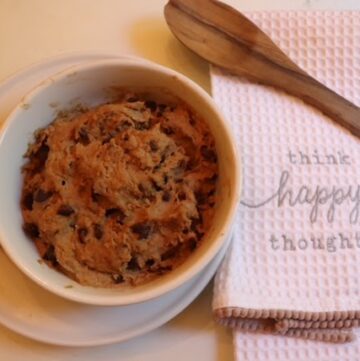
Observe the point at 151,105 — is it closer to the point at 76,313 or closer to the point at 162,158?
the point at 162,158

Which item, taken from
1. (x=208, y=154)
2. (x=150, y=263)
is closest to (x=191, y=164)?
(x=208, y=154)

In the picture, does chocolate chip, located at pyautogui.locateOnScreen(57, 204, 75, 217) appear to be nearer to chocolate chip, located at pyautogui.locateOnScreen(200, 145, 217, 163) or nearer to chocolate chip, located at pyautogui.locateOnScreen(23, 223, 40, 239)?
chocolate chip, located at pyautogui.locateOnScreen(23, 223, 40, 239)

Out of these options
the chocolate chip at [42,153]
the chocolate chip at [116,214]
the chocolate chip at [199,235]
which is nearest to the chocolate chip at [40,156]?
the chocolate chip at [42,153]

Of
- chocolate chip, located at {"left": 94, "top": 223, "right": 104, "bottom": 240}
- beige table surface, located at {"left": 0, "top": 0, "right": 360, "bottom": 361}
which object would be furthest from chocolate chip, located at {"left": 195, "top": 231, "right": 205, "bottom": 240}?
beige table surface, located at {"left": 0, "top": 0, "right": 360, "bottom": 361}

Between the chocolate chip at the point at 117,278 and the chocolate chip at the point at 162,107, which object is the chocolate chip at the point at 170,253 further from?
the chocolate chip at the point at 162,107

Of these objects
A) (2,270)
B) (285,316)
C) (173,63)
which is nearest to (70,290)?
(2,270)

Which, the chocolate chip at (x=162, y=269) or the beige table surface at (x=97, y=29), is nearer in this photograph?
the chocolate chip at (x=162, y=269)
